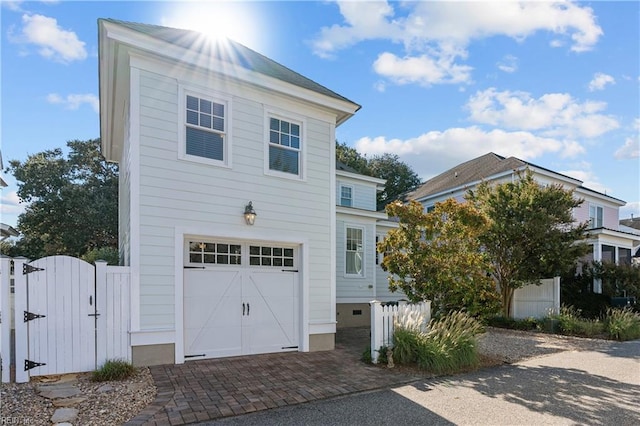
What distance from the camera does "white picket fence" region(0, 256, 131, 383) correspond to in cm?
597

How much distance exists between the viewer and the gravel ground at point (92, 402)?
454 cm

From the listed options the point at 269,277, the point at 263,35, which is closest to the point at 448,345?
the point at 269,277

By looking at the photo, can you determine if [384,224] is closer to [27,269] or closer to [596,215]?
[27,269]

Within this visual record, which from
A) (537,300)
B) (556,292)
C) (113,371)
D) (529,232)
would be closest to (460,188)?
(537,300)

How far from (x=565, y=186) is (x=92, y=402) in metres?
21.7

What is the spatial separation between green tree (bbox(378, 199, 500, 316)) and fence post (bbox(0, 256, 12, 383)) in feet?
22.8

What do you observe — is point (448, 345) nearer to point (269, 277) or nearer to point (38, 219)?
point (269, 277)

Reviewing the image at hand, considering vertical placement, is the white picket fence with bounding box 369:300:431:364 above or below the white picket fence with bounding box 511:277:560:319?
above

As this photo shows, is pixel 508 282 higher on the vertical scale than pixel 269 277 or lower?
lower

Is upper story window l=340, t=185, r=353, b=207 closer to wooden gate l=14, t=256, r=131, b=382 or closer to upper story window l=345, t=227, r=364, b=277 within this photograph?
upper story window l=345, t=227, r=364, b=277

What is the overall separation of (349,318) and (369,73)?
27.2 ft

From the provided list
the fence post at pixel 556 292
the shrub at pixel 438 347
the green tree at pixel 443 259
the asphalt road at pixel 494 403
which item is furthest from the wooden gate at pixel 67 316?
the fence post at pixel 556 292

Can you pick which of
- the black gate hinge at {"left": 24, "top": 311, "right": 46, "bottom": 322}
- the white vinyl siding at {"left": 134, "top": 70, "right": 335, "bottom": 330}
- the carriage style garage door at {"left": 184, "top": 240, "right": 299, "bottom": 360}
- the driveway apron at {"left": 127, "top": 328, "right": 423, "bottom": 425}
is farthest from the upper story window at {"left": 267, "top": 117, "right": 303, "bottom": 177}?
the black gate hinge at {"left": 24, "top": 311, "right": 46, "bottom": 322}

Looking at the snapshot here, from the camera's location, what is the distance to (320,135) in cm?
940
